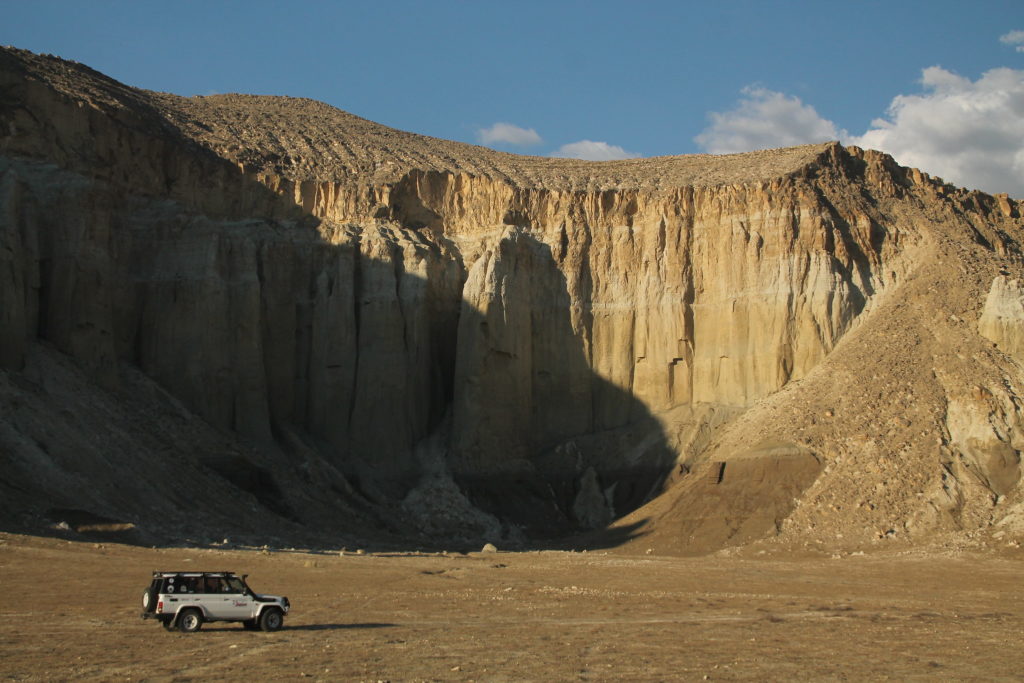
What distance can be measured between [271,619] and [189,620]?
4.89 ft

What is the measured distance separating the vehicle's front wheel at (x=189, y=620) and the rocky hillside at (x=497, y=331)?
21.6m

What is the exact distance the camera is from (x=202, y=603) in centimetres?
2209

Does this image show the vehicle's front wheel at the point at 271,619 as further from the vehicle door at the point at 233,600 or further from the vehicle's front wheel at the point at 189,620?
the vehicle's front wheel at the point at 189,620

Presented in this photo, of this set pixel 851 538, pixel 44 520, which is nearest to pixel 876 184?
pixel 851 538

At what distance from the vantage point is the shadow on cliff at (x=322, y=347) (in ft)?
167

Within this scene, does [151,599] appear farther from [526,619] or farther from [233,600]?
[526,619]

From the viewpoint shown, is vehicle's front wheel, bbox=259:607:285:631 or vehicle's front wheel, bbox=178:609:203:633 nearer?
vehicle's front wheel, bbox=178:609:203:633

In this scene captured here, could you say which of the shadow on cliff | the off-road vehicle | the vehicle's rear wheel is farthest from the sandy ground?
the shadow on cliff

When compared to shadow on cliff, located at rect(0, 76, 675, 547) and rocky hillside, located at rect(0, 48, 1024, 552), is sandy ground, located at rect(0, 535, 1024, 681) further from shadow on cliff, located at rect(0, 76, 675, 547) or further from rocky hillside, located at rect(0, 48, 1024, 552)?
shadow on cliff, located at rect(0, 76, 675, 547)

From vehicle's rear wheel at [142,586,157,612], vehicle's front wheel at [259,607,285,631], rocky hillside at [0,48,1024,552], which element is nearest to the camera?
vehicle's rear wheel at [142,586,157,612]

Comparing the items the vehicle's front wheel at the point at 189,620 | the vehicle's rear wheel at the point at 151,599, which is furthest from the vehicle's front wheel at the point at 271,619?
the vehicle's rear wheel at the point at 151,599

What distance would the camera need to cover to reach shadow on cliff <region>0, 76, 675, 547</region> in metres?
50.9

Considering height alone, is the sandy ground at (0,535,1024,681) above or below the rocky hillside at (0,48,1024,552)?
below

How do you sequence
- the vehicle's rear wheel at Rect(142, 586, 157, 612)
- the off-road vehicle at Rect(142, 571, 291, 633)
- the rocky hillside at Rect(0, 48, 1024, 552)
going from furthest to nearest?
the rocky hillside at Rect(0, 48, 1024, 552) → the vehicle's rear wheel at Rect(142, 586, 157, 612) → the off-road vehicle at Rect(142, 571, 291, 633)
